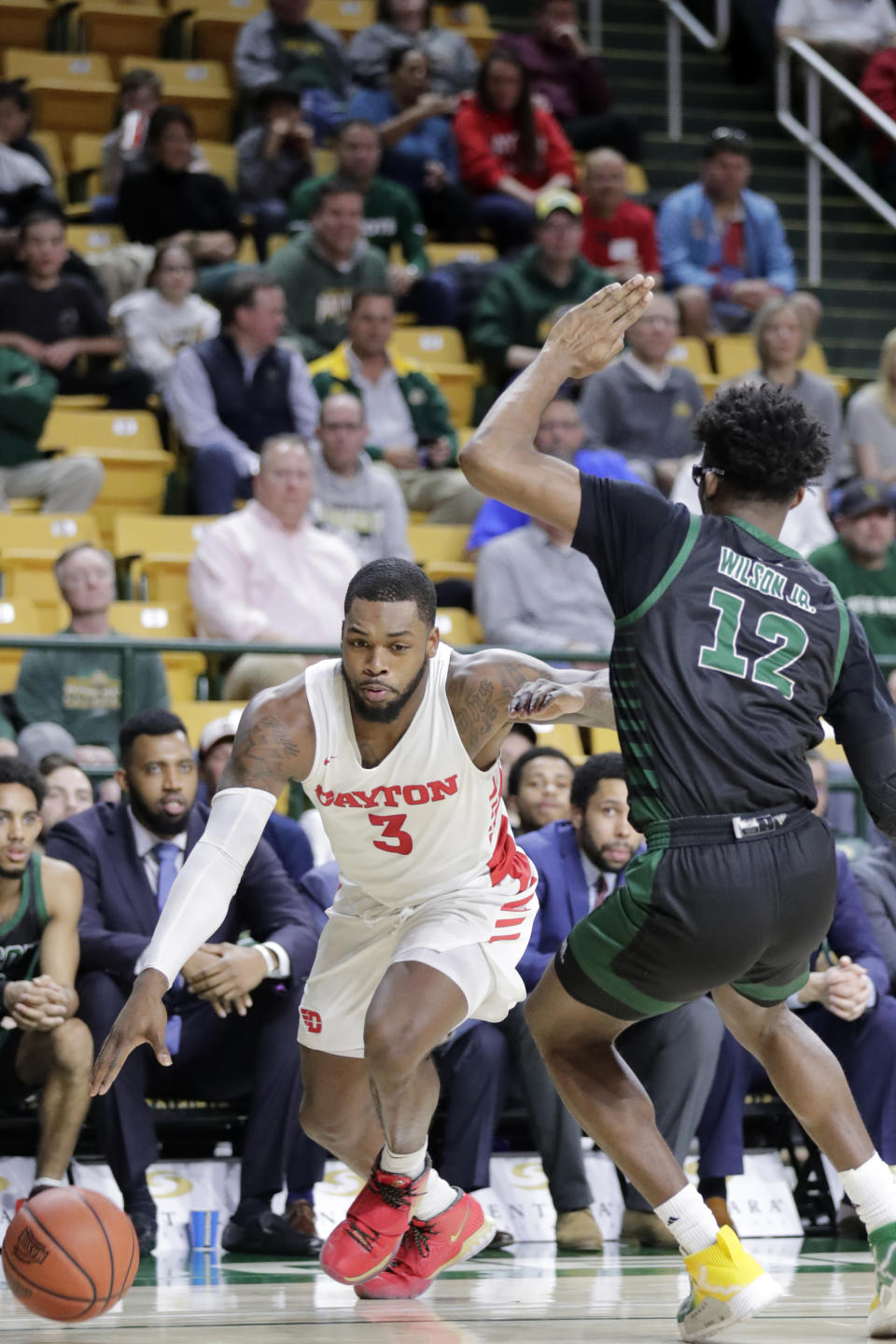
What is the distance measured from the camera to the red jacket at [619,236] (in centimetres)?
1263

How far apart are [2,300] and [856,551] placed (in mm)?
4808

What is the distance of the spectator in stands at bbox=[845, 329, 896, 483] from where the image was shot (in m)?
11.4

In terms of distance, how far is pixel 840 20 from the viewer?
565 inches

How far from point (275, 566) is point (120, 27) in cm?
619

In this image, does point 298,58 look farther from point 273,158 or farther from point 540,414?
point 540,414

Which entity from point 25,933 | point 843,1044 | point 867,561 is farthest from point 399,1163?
point 867,561

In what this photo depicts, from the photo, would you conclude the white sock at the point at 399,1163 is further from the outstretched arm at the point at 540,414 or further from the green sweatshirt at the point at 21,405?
the green sweatshirt at the point at 21,405

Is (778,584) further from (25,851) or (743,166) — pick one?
(743,166)

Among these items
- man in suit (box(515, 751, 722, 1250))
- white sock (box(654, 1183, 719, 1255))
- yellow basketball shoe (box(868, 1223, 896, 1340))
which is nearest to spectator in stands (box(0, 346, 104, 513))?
man in suit (box(515, 751, 722, 1250))

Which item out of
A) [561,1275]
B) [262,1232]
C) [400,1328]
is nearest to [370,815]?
[400,1328]

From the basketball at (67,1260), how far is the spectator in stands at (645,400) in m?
7.24

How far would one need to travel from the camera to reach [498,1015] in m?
5.21

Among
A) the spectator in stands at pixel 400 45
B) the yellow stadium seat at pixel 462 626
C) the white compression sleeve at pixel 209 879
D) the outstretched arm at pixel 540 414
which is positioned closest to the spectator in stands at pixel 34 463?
the yellow stadium seat at pixel 462 626

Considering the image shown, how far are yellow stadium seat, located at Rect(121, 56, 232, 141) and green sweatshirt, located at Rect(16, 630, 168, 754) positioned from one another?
634 centimetres
